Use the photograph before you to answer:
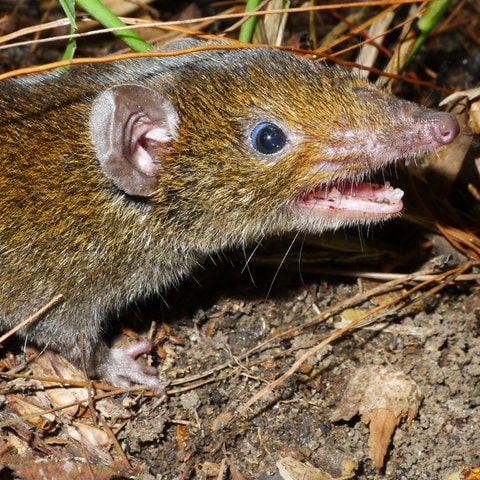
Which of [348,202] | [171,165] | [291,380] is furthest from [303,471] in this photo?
[171,165]

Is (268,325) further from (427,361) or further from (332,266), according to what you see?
(427,361)

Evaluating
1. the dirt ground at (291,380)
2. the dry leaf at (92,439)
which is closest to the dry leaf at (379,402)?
the dirt ground at (291,380)

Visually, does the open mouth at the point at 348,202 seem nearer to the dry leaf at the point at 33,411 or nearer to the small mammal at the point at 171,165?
the small mammal at the point at 171,165

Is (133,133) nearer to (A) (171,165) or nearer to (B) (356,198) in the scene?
(A) (171,165)

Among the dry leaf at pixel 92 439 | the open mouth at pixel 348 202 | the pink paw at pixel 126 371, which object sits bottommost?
the dry leaf at pixel 92 439

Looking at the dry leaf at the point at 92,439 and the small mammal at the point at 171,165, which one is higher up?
the small mammal at the point at 171,165

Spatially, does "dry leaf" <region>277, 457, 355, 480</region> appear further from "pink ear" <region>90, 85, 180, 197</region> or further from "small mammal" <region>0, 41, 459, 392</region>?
"pink ear" <region>90, 85, 180, 197</region>

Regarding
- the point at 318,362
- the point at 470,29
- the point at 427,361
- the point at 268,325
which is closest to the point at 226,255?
the point at 268,325
